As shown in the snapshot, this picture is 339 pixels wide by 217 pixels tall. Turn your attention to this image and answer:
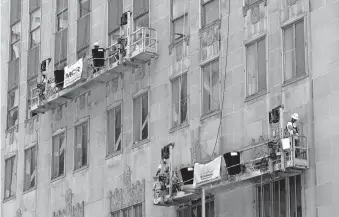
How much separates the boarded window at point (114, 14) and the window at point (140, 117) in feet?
15.2

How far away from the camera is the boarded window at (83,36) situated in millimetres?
56125

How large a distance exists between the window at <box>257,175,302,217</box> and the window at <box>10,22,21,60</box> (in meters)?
26.5

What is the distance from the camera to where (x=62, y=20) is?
59.6 metres

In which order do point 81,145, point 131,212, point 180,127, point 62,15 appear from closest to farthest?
point 180,127, point 131,212, point 81,145, point 62,15

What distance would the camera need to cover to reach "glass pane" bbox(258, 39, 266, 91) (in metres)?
42.7

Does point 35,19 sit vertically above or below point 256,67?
above

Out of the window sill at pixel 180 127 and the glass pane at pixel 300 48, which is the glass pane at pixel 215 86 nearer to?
the window sill at pixel 180 127

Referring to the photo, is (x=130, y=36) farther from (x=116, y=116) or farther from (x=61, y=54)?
(x=61, y=54)

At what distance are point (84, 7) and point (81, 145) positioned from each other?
7.80 m

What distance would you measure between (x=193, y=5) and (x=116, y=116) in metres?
7.95

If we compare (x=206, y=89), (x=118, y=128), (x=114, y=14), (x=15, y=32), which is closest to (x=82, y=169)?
(x=118, y=128)

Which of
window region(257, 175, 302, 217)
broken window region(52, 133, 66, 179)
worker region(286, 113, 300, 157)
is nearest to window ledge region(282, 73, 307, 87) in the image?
worker region(286, 113, 300, 157)

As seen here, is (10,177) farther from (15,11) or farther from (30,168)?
(15,11)

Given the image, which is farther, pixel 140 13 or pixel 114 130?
pixel 114 130
